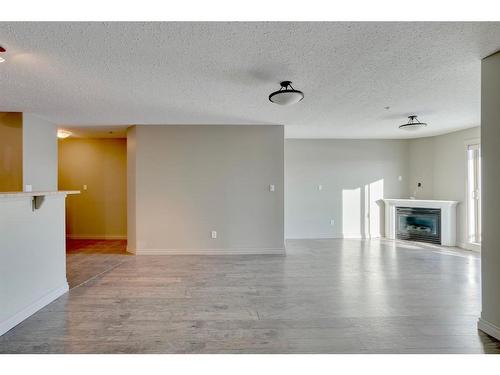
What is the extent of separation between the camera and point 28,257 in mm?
2586

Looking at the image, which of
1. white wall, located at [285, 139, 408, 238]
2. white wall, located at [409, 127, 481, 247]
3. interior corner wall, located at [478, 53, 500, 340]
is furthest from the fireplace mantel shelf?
interior corner wall, located at [478, 53, 500, 340]

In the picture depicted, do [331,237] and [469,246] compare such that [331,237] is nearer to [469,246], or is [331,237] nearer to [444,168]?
[469,246]

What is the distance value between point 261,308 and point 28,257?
229 cm

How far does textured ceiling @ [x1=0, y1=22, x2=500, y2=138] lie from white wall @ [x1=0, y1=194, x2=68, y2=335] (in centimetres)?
132

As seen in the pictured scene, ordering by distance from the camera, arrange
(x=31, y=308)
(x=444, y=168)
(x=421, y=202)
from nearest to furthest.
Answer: (x=31, y=308), (x=444, y=168), (x=421, y=202)

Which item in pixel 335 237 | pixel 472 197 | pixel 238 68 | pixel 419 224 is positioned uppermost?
pixel 238 68

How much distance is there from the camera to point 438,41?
2.10m

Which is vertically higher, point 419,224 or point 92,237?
point 419,224

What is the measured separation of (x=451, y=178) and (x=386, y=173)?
53.4 inches

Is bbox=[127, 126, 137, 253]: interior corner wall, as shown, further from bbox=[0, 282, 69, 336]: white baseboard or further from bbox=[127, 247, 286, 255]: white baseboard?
bbox=[0, 282, 69, 336]: white baseboard

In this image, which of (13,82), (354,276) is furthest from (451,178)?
(13,82)

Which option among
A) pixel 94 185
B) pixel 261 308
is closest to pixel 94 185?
pixel 94 185

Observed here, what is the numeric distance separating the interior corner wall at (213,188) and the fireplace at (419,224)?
3.36 metres
